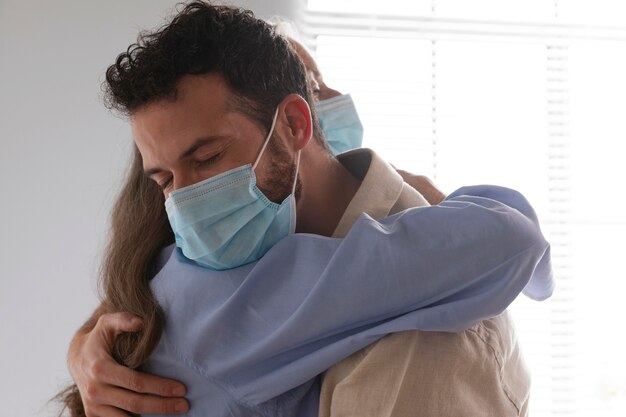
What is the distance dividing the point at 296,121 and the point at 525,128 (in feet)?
6.07

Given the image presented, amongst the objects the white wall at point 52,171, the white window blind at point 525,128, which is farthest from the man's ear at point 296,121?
the white window blind at point 525,128

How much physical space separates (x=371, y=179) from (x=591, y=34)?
6.81ft

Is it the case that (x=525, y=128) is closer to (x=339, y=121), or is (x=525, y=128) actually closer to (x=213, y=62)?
(x=339, y=121)

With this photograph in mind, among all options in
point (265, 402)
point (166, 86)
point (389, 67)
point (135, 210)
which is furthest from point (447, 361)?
point (389, 67)

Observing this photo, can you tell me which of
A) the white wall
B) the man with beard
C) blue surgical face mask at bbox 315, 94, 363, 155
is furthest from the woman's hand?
the white wall

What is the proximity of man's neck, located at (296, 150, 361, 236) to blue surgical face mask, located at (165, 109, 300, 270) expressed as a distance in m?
0.09

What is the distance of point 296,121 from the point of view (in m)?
1.31

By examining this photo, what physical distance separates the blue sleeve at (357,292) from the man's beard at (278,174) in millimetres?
107

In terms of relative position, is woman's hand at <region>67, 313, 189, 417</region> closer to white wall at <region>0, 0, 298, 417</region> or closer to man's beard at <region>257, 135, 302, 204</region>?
man's beard at <region>257, 135, 302, 204</region>

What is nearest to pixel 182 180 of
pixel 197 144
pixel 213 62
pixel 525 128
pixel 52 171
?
pixel 197 144

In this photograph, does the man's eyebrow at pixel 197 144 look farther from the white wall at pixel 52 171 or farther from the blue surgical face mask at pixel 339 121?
the white wall at pixel 52 171

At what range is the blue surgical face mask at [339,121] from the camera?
5.23 ft

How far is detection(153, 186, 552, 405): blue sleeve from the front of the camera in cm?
106

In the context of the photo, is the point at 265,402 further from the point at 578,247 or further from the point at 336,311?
the point at 578,247
